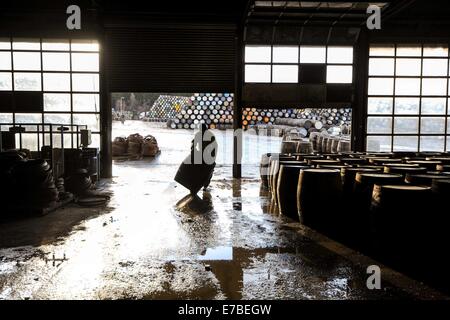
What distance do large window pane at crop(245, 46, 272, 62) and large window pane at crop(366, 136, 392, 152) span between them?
3.72 m

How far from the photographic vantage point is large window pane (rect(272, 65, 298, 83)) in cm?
1293

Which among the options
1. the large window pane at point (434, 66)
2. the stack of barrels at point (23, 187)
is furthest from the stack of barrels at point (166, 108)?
the stack of barrels at point (23, 187)

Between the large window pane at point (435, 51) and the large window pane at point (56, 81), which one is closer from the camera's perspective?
the large window pane at point (56, 81)

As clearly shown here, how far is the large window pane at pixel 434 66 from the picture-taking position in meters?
13.3

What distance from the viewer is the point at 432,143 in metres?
13.4

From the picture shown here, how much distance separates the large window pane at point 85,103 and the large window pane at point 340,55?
661 cm

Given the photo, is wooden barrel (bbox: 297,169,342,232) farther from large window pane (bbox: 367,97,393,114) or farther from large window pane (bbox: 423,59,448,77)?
large window pane (bbox: 423,59,448,77)

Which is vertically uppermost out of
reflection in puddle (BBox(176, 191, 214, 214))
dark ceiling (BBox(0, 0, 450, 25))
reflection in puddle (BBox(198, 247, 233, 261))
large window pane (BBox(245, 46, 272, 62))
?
dark ceiling (BBox(0, 0, 450, 25))

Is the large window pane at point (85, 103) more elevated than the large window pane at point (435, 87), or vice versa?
the large window pane at point (435, 87)

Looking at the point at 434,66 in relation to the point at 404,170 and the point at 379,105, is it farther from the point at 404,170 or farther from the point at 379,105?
the point at 404,170

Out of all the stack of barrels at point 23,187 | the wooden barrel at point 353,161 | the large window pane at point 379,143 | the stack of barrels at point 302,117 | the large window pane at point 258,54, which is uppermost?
the large window pane at point 258,54

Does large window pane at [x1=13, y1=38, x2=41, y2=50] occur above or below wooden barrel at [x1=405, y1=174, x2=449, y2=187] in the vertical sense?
above

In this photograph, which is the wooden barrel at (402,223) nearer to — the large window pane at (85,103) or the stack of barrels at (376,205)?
the stack of barrels at (376,205)

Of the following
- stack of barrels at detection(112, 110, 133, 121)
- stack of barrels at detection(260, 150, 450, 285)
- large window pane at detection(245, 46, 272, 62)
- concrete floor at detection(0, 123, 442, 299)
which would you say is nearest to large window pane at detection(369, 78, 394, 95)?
large window pane at detection(245, 46, 272, 62)
